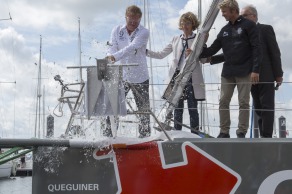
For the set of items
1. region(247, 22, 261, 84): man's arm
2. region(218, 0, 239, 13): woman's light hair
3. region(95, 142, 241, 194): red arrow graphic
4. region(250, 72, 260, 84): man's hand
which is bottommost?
region(95, 142, 241, 194): red arrow graphic

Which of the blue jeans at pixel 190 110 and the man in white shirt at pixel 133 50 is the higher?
the man in white shirt at pixel 133 50

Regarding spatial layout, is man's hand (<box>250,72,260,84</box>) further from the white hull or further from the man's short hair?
the white hull

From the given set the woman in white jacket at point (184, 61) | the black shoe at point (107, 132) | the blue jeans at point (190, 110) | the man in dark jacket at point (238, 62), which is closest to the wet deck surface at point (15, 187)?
the woman in white jacket at point (184, 61)

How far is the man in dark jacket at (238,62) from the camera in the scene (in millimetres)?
5254

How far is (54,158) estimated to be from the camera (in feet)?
15.4

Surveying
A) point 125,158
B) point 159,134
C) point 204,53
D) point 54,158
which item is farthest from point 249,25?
point 54,158

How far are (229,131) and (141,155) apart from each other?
1198 millimetres

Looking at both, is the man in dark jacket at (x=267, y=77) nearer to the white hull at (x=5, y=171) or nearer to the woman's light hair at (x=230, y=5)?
the woman's light hair at (x=230, y=5)

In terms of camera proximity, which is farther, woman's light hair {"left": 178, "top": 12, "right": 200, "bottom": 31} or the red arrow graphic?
woman's light hair {"left": 178, "top": 12, "right": 200, "bottom": 31}

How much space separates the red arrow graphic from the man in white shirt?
24.5 inches

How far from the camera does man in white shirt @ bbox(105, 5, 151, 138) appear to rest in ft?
17.8

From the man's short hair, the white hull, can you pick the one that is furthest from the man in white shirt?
the white hull

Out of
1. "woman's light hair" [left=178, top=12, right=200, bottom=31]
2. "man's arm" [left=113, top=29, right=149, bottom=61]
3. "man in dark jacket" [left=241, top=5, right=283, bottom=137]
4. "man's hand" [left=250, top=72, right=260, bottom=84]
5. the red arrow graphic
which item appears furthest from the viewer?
"woman's light hair" [left=178, top=12, right=200, bottom=31]

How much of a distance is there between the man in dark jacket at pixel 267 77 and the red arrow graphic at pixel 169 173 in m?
0.91
